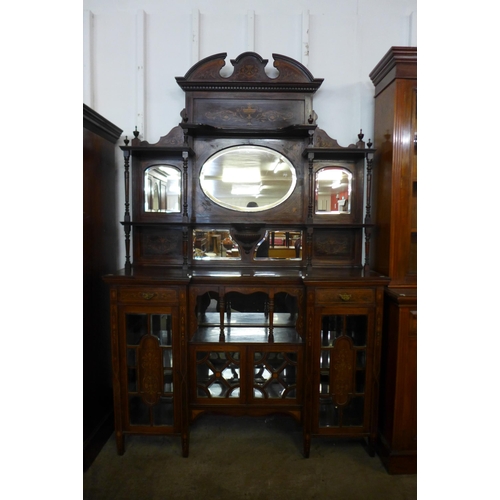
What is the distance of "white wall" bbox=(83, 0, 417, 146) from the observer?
2205 mm

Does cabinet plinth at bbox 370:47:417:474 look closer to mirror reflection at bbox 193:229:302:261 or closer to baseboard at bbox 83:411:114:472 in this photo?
mirror reflection at bbox 193:229:302:261

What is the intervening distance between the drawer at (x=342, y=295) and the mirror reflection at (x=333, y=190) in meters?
0.63

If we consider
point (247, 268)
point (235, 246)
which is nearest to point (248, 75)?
point (235, 246)

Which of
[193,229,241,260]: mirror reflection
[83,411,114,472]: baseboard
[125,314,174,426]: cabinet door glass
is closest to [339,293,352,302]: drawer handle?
[193,229,241,260]: mirror reflection

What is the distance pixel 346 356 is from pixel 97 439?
1.65 meters

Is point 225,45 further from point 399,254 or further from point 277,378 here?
point 277,378

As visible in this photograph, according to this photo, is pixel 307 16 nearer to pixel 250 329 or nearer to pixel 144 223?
pixel 144 223

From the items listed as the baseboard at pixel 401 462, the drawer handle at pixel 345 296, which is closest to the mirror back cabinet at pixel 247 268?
the drawer handle at pixel 345 296

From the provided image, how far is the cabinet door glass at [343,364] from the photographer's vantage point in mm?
1852

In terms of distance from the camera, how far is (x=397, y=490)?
1687 millimetres

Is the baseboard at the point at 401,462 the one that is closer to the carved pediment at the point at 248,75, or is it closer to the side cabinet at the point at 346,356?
the side cabinet at the point at 346,356

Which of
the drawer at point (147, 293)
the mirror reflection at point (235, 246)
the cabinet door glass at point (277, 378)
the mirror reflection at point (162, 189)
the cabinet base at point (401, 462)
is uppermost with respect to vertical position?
the mirror reflection at point (162, 189)

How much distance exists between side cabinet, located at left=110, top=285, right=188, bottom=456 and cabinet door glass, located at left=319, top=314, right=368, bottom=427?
877 millimetres

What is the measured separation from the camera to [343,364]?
1.86 m
